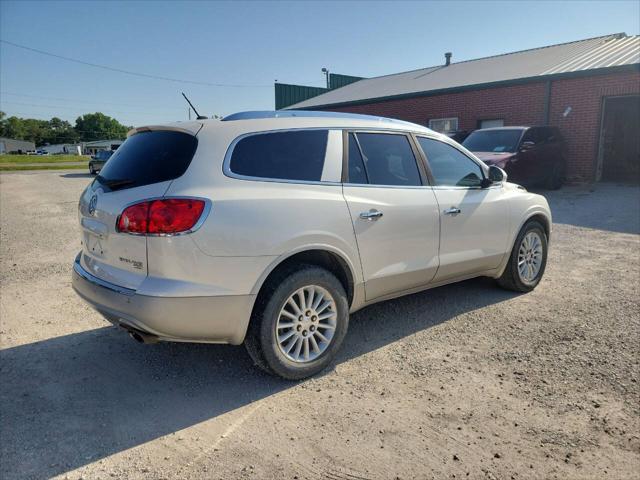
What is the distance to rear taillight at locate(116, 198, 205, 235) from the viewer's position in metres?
2.85

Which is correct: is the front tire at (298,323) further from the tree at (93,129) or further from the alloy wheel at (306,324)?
the tree at (93,129)

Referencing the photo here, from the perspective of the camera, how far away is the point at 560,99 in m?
15.5

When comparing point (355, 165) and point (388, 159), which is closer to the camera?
point (355, 165)

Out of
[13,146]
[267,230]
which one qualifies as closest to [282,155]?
[267,230]

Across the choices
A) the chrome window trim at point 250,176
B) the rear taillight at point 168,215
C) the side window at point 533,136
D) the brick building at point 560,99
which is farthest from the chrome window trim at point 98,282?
the brick building at point 560,99

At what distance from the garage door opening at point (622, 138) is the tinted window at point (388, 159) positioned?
50.2ft

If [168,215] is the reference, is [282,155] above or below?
above

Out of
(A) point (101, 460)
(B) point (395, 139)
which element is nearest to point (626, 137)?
(B) point (395, 139)

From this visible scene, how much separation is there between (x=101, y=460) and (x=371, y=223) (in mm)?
2263

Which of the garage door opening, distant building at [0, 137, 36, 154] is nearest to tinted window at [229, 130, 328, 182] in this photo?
the garage door opening

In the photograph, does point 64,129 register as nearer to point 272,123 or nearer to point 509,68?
point 509,68

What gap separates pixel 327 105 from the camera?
24875mm

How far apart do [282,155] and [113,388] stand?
6.47 feet

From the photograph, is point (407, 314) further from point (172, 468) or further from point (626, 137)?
point (626, 137)
